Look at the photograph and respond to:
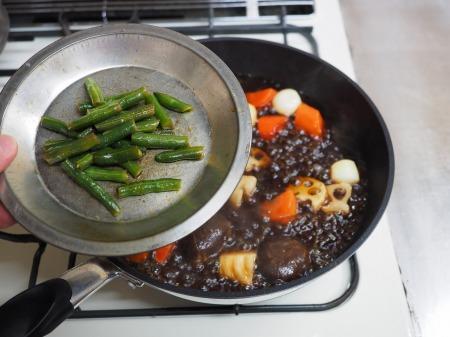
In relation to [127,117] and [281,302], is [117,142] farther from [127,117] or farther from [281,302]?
[281,302]

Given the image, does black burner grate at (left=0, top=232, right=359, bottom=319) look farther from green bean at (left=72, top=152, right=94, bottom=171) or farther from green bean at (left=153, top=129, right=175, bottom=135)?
green bean at (left=153, top=129, right=175, bottom=135)

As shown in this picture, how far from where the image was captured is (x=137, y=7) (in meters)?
2.12

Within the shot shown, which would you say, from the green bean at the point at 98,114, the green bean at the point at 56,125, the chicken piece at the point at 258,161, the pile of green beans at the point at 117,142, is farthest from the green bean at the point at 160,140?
the chicken piece at the point at 258,161

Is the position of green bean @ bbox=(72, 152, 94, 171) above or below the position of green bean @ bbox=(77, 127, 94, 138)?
below

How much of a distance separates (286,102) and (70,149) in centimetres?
97

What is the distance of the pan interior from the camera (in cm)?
137

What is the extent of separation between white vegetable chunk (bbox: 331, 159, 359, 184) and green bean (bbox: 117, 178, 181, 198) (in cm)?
69

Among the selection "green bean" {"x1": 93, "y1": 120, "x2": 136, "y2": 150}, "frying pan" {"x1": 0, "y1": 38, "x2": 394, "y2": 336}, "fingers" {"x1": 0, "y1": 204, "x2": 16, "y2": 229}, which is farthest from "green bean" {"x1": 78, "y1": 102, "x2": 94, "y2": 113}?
"frying pan" {"x1": 0, "y1": 38, "x2": 394, "y2": 336}

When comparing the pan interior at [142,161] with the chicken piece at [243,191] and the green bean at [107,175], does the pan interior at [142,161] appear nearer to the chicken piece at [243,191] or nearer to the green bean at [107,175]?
the green bean at [107,175]

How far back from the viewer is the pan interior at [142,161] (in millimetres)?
1368

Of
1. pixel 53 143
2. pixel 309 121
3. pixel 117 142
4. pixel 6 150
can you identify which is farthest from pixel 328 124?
pixel 6 150

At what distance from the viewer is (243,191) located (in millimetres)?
1647

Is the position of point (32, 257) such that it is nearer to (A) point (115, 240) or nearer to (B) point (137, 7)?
(A) point (115, 240)

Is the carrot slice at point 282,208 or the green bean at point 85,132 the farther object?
the carrot slice at point 282,208
